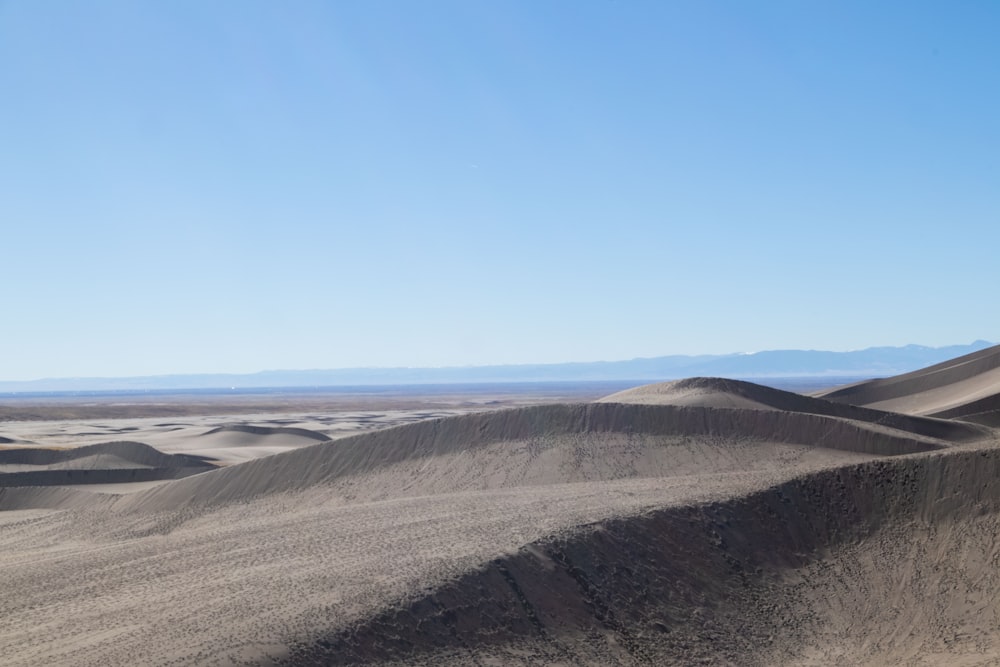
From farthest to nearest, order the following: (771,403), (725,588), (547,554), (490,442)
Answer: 1. (771,403)
2. (490,442)
3. (725,588)
4. (547,554)

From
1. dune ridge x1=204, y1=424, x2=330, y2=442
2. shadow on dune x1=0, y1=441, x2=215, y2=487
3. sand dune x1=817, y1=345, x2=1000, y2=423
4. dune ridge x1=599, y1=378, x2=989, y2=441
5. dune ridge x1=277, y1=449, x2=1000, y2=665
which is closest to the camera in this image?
dune ridge x1=277, y1=449, x2=1000, y2=665

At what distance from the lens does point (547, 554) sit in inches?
766

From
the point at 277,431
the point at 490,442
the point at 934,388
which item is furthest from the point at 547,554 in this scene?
the point at 934,388

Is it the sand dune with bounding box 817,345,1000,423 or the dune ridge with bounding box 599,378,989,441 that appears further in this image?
the sand dune with bounding box 817,345,1000,423

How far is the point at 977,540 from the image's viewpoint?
71.0 ft

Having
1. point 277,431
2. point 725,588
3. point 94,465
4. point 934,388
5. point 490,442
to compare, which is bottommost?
point 725,588

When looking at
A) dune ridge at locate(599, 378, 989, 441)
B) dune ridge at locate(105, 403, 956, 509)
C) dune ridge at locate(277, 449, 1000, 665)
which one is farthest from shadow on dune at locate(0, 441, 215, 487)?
dune ridge at locate(277, 449, 1000, 665)

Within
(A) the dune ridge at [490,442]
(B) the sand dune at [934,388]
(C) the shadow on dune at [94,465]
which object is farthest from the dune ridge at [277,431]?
(B) the sand dune at [934,388]

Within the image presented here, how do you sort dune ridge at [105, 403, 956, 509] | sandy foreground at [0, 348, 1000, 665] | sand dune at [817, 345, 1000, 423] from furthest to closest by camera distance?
sand dune at [817, 345, 1000, 423]
dune ridge at [105, 403, 956, 509]
sandy foreground at [0, 348, 1000, 665]

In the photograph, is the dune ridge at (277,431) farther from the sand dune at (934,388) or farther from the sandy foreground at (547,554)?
the sand dune at (934,388)

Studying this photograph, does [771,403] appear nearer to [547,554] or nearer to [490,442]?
[490,442]

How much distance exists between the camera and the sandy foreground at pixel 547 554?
16.2 metres

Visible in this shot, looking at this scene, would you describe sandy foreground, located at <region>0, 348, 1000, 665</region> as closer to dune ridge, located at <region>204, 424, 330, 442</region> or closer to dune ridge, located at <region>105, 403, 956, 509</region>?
dune ridge, located at <region>105, 403, 956, 509</region>

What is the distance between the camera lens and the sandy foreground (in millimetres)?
16234
